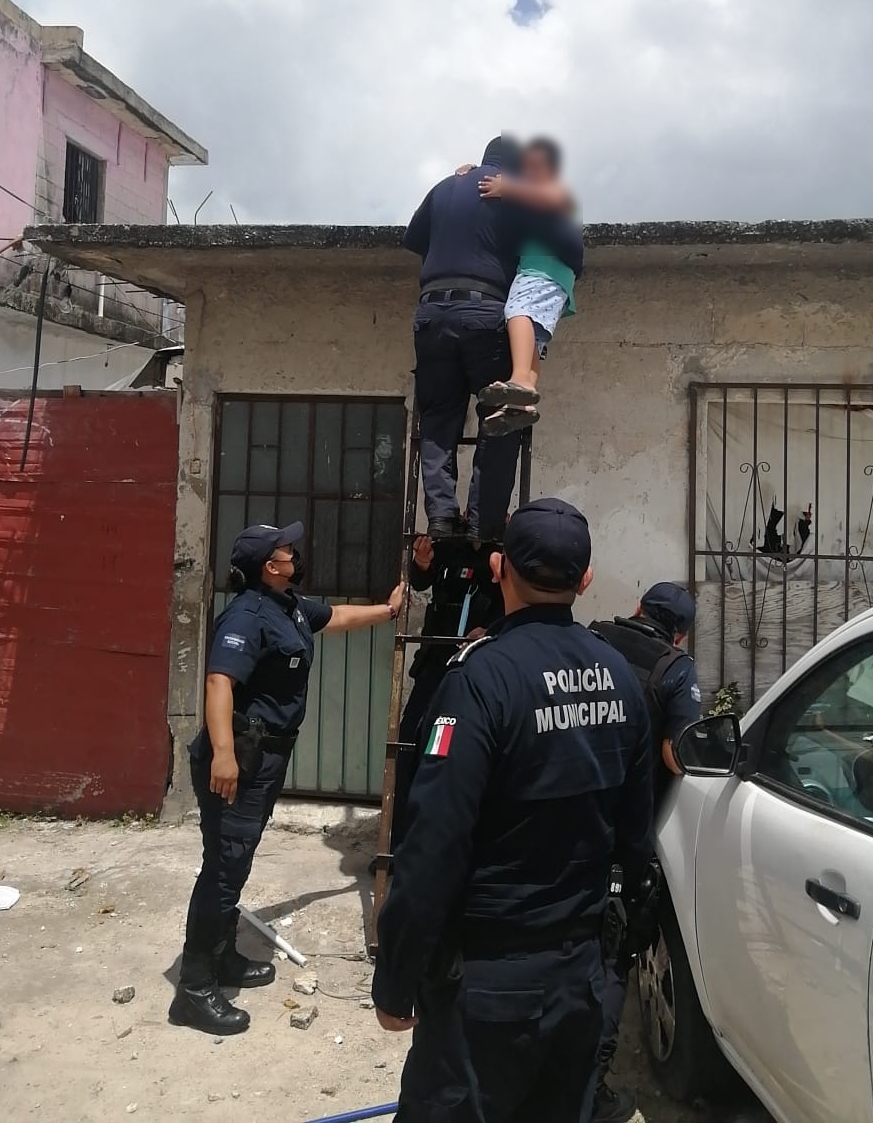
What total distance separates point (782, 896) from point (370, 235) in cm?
365

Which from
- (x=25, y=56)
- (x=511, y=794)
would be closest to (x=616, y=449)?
(x=511, y=794)

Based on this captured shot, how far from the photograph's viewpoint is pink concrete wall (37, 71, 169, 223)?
1584cm

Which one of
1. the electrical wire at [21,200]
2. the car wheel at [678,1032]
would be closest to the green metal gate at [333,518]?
the car wheel at [678,1032]

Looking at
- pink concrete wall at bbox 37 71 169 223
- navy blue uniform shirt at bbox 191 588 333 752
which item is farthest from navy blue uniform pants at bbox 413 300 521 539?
pink concrete wall at bbox 37 71 169 223

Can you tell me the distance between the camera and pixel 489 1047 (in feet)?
5.79

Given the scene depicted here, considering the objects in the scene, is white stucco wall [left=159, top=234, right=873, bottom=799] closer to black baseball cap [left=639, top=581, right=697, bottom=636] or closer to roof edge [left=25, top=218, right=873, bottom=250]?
roof edge [left=25, top=218, right=873, bottom=250]

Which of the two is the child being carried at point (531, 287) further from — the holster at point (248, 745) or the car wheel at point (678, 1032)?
the car wheel at point (678, 1032)

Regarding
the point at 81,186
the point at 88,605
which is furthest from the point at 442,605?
the point at 81,186

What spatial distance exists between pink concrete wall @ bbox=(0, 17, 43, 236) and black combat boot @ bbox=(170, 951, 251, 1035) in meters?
14.1

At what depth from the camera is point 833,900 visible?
6.22ft

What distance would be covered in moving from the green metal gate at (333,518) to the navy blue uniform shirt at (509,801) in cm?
338

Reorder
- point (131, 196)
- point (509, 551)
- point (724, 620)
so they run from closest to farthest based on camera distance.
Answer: point (509, 551), point (724, 620), point (131, 196)

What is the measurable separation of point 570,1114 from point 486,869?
56cm

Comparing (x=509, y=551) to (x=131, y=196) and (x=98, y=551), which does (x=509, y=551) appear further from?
(x=131, y=196)
